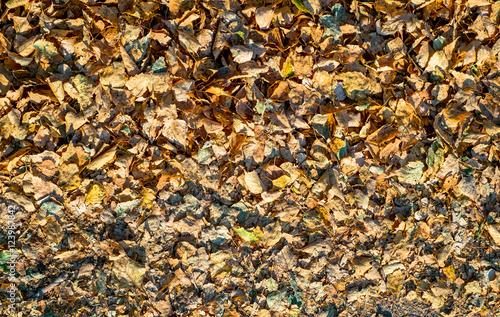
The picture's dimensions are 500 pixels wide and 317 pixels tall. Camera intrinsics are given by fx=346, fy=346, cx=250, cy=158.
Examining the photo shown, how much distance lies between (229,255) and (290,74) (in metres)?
0.66

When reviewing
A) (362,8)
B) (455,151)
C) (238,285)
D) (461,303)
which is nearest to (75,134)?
(238,285)

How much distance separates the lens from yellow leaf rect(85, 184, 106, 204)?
3.77 feet

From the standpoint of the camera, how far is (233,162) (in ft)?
3.92

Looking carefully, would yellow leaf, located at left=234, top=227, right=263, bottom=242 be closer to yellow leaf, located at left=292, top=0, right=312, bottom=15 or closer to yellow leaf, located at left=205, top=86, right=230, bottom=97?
yellow leaf, located at left=205, top=86, right=230, bottom=97

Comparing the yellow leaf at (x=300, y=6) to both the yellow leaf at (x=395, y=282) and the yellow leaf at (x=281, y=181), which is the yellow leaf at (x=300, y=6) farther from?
the yellow leaf at (x=395, y=282)

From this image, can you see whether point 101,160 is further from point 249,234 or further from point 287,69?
point 287,69

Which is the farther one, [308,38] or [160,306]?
[308,38]

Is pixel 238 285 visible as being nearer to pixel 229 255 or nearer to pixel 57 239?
pixel 229 255

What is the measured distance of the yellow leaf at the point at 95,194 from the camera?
45.2 inches

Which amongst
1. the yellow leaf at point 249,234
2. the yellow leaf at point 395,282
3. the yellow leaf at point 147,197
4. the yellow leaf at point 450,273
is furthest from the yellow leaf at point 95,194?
the yellow leaf at point 450,273

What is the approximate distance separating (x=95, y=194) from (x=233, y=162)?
47cm

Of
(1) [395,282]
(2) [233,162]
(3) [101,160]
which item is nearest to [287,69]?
(2) [233,162]

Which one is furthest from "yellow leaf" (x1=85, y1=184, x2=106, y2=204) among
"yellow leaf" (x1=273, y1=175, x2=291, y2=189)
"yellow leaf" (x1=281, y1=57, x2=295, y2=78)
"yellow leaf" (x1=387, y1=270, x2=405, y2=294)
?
"yellow leaf" (x1=387, y1=270, x2=405, y2=294)

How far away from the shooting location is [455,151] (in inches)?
50.5
